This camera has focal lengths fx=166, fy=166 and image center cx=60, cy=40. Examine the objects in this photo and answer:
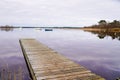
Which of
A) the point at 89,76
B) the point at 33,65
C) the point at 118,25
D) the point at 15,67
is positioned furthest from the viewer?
the point at 118,25

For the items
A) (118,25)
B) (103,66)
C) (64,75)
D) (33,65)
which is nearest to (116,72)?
(103,66)

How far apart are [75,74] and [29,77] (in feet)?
10.4

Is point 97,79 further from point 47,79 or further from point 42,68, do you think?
point 42,68

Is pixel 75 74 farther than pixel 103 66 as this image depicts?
No

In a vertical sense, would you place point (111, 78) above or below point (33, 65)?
below

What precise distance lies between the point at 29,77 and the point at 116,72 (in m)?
5.80

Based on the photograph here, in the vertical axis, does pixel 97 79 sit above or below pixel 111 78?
above

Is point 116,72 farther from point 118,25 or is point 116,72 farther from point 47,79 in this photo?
point 118,25

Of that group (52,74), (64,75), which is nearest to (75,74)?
(64,75)

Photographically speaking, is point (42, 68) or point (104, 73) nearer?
point (42, 68)

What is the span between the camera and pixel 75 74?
8.29 m

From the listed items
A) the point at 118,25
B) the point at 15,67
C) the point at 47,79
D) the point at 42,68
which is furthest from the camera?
the point at 118,25

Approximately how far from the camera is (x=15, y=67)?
41.0ft

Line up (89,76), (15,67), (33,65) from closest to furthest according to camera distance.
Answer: (89,76), (33,65), (15,67)
